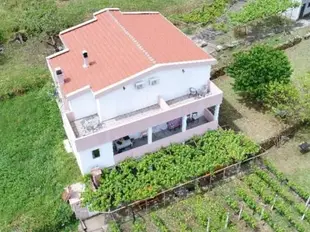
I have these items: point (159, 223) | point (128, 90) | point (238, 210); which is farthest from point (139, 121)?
point (238, 210)

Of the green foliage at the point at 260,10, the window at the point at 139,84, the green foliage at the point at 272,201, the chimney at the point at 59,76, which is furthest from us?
the green foliage at the point at 260,10

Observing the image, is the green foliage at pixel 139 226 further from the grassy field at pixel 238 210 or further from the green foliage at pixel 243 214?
the green foliage at pixel 243 214

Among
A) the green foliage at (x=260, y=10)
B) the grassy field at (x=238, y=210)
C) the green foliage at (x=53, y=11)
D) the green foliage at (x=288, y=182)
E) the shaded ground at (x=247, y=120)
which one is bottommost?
the grassy field at (x=238, y=210)

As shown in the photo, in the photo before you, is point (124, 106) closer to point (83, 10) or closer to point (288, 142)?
point (288, 142)

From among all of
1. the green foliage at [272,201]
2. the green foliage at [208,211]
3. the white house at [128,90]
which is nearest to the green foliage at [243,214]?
the green foliage at [208,211]

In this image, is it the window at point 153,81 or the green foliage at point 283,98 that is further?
the green foliage at point 283,98

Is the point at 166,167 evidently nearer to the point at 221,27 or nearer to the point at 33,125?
the point at 33,125

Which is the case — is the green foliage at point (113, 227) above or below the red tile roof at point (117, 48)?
below

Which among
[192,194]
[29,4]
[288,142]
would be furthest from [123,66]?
[29,4]
